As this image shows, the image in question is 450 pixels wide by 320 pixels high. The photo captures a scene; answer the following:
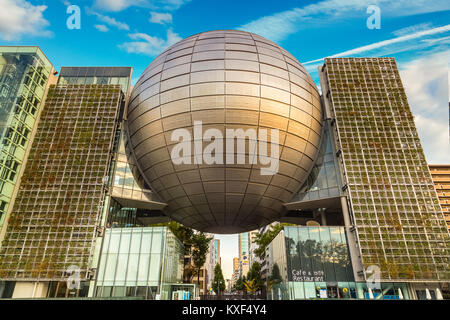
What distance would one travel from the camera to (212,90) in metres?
26.5

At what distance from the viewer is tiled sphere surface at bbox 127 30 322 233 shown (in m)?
26.4

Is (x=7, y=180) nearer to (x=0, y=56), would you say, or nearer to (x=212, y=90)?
(x=0, y=56)

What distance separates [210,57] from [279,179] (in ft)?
46.8

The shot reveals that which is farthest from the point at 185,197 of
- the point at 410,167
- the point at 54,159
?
the point at 410,167

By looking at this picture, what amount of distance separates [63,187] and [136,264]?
10885mm

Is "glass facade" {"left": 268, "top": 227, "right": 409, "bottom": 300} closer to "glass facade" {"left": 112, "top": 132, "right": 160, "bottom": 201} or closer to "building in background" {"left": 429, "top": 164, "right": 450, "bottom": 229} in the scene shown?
"glass facade" {"left": 112, "top": 132, "right": 160, "bottom": 201}

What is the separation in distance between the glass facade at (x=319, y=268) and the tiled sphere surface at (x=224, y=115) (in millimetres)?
5180

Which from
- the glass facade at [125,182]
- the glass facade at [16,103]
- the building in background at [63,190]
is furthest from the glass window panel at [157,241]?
the glass facade at [16,103]

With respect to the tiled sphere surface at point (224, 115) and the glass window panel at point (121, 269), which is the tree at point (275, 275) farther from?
the glass window panel at point (121, 269)

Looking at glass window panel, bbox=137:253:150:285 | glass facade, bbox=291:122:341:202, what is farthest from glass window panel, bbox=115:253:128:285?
glass facade, bbox=291:122:341:202

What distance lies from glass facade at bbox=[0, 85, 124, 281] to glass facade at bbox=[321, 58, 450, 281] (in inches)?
988

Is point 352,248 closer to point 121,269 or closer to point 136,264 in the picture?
point 136,264

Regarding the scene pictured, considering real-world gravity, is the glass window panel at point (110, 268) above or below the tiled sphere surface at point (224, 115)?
below

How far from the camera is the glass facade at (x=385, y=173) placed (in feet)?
79.7
